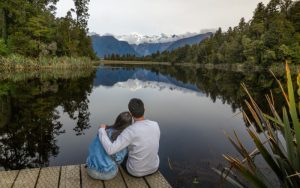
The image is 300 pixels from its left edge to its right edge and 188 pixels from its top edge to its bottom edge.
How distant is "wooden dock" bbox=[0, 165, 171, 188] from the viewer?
526 centimetres

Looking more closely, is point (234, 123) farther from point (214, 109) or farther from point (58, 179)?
point (58, 179)

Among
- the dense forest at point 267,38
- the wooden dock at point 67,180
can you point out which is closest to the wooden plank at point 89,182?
the wooden dock at point 67,180

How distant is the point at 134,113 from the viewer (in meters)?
5.15

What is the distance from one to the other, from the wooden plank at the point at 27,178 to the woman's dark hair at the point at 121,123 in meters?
1.60

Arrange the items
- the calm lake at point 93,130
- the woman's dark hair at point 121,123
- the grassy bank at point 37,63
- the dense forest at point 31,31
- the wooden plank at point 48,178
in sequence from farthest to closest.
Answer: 1. the dense forest at point 31,31
2. the grassy bank at point 37,63
3. the calm lake at point 93,130
4. the woman's dark hair at point 121,123
5. the wooden plank at point 48,178

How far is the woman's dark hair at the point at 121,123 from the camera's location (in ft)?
17.7

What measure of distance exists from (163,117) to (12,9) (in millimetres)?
40715

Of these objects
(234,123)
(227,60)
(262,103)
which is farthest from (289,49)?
(234,123)

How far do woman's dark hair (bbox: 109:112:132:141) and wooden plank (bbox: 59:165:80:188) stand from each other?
1.01 meters

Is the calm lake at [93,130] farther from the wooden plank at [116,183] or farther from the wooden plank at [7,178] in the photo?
the wooden plank at [7,178]

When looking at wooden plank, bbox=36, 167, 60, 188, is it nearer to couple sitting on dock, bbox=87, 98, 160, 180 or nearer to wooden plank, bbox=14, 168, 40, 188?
wooden plank, bbox=14, 168, 40, 188

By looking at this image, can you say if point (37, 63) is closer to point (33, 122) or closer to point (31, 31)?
point (31, 31)

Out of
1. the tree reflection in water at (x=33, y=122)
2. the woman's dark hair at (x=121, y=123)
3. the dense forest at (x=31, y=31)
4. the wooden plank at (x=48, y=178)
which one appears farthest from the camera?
the dense forest at (x=31, y=31)

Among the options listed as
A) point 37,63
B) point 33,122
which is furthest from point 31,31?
point 33,122
